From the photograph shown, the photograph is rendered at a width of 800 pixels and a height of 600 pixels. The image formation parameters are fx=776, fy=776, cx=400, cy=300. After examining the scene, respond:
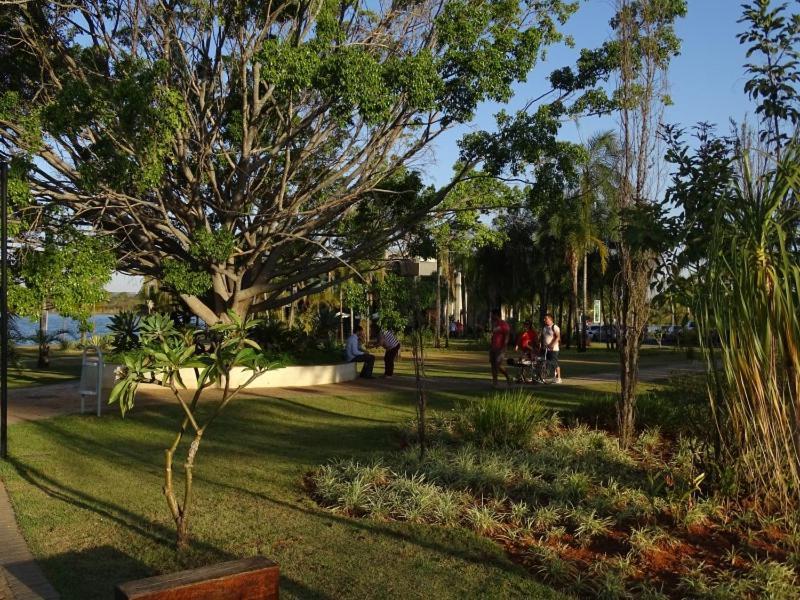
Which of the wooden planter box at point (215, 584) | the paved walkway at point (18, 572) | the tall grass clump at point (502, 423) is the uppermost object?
the tall grass clump at point (502, 423)

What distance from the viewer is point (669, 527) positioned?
238 inches

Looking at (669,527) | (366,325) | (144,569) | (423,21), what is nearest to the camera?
(144,569)

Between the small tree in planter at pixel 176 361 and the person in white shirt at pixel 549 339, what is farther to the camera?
the person in white shirt at pixel 549 339

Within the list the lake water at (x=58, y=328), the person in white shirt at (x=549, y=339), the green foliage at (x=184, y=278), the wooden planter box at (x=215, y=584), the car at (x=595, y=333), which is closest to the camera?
the wooden planter box at (x=215, y=584)

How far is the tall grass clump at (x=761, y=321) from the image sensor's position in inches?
220

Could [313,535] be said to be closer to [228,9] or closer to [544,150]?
[544,150]

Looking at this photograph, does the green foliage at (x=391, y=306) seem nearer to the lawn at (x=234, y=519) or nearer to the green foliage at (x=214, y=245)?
the green foliage at (x=214, y=245)

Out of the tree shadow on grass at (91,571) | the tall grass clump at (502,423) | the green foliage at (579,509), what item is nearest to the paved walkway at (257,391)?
the tall grass clump at (502,423)

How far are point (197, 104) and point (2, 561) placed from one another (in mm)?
12639

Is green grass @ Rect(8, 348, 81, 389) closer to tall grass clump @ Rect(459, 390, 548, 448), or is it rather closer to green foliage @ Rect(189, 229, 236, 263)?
green foliage @ Rect(189, 229, 236, 263)

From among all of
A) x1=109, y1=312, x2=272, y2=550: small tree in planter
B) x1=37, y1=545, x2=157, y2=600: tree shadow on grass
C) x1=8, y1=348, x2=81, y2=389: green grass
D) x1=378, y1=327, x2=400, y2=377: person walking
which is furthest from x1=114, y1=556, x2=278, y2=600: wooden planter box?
x1=8, y1=348, x2=81, y2=389: green grass

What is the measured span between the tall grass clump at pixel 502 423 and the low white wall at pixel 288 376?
7.44 meters

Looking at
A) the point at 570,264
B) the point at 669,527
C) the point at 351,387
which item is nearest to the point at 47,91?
the point at 351,387

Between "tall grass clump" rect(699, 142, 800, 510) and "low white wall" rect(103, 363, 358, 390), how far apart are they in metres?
11.5
